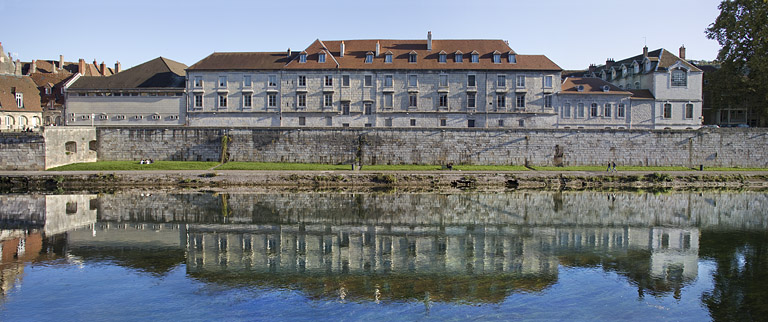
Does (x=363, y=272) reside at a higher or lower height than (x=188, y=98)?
lower

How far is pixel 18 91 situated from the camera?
5372 cm

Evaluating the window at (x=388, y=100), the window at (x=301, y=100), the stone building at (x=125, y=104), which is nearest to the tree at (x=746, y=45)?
the window at (x=388, y=100)

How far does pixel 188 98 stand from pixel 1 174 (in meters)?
16.4

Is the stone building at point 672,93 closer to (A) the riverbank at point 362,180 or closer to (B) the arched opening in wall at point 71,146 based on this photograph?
(A) the riverbank at point 362,180

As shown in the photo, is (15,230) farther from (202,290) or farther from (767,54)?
(767,54)

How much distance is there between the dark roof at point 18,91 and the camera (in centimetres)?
5134

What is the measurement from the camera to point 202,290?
51.7 feet

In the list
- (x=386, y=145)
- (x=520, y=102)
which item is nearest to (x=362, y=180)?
(x=386, y=145)

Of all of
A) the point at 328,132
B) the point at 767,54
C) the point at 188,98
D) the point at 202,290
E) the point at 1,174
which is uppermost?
the point at 767,54

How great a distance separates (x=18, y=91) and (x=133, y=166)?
21.8m

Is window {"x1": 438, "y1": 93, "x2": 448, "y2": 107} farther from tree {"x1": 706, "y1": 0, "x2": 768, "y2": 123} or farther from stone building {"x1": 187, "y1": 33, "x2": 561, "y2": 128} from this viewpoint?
tree {"x1": 706, "y1": 0, "x2": 768, "y2": 123}

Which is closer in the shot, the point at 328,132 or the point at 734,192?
the point at 734,192

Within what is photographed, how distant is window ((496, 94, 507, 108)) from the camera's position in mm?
50094

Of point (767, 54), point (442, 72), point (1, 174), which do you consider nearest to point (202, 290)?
point (1, 174)
